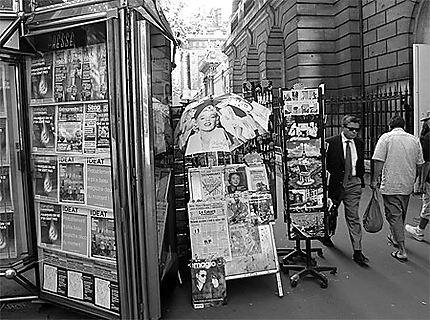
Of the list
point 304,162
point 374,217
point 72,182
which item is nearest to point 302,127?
point 304,162

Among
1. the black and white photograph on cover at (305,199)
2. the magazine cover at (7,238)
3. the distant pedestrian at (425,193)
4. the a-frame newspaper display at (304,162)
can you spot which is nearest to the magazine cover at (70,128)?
the magazine cover at (7,238)

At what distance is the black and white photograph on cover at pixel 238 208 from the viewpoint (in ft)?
17.1

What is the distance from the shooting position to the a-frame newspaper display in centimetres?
548

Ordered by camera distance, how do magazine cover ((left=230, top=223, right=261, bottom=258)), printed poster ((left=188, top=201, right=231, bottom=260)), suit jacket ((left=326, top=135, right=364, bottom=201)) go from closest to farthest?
printed poster ((left=188, top=201, right=231, bottom=260)) < magazine cover ((left=230, top=223, right=261, bottom=258)) < suit jacket ((left=326, top=135, right=364, bottom=201))

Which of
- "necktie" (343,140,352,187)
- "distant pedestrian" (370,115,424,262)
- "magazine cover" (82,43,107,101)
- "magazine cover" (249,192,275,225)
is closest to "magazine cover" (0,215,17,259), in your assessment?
"magazine cover" (82,43,107,101)

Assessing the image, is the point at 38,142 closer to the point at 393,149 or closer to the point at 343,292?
the point at 343,292

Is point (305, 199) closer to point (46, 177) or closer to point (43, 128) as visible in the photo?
point (46, 177)

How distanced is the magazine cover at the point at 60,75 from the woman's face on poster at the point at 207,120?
1477mm

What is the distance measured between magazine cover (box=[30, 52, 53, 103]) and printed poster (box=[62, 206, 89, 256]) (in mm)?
1125

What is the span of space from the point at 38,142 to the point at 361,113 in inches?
472

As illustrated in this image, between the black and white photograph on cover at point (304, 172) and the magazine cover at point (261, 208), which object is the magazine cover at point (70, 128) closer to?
the magazine cover at point (261, 208)

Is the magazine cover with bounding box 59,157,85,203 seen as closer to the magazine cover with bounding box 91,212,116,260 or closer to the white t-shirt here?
the magazine cover with bounding box 91,212,116,260

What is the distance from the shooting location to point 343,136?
628 cm

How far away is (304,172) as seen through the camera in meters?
5.61
